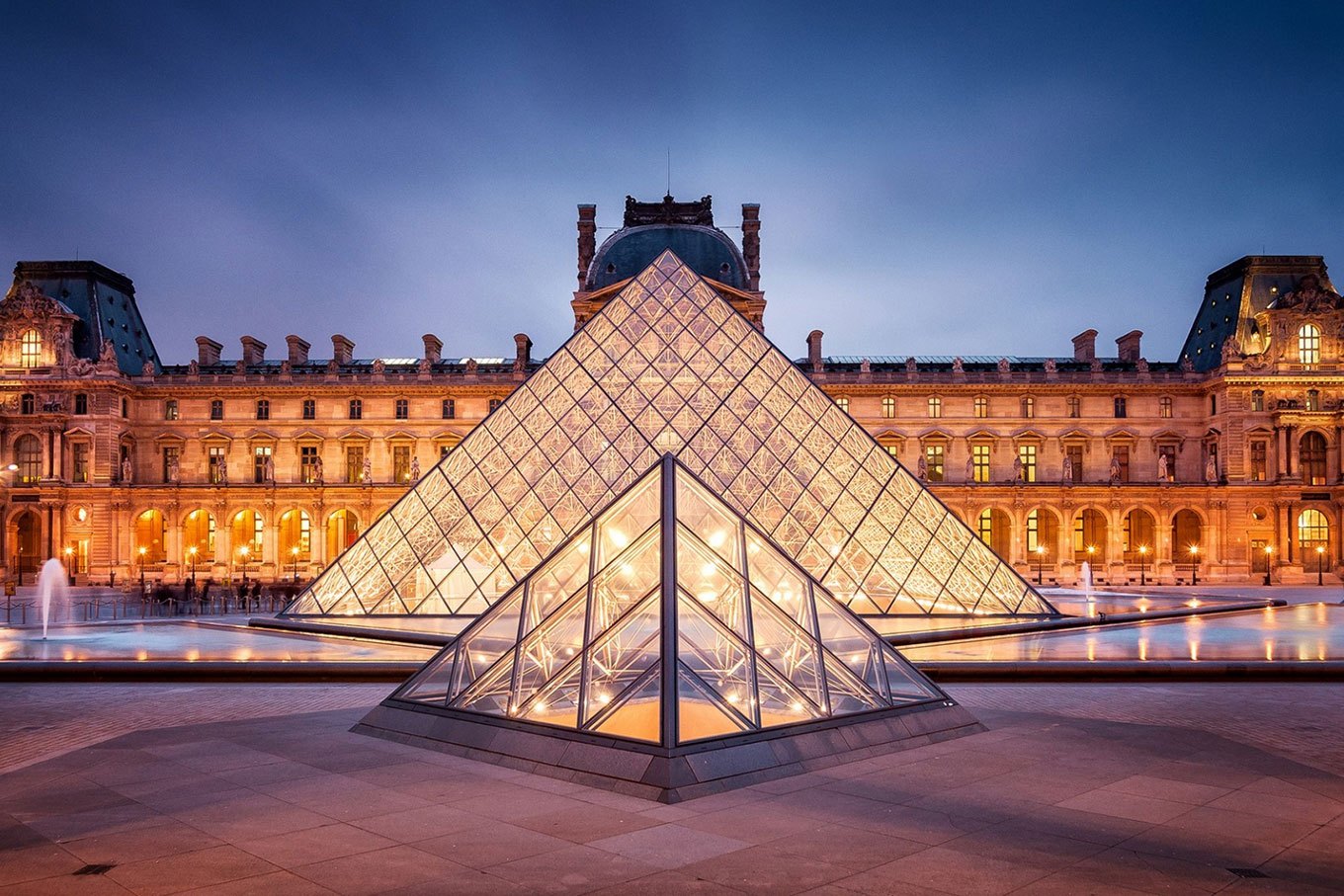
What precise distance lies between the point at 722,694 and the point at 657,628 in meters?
0.71

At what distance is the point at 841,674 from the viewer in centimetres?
867

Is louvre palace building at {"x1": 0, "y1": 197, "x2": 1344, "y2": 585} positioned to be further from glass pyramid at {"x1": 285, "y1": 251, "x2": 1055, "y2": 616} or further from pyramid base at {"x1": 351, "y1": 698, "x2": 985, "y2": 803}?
pyramid base at {"x1": 351, "y1": 698, "x2": 985, "y2": 803}

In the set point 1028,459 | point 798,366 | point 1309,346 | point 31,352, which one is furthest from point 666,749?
point 31,352

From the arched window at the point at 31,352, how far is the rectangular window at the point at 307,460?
10989 mm

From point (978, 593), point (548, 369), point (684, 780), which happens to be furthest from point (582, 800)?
point (548, 369)

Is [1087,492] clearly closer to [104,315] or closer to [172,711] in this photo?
[172,711]

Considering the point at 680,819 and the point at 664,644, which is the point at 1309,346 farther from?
the point at 680,819

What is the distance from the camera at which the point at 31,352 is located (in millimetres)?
42188

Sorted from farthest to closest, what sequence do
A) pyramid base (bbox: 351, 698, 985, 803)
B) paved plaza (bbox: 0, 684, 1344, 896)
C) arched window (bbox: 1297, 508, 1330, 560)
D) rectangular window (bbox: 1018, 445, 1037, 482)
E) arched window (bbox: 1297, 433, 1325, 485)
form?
rectangular window (bbox: 1018, 445, 1037, 482) → arched window (bbox: 1297, 433, 1325, 485) → arched window (bbox: 1297, 508, 1330, 560) → pyramid base (bbox: 351, 698, 985, 803) → paved plaza (bbox: 0, 684, 1344, 896)

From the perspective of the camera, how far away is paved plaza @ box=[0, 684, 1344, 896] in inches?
204

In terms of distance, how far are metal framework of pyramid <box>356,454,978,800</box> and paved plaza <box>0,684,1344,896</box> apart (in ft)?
1.05

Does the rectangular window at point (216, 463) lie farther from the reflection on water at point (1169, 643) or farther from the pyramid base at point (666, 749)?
the pyramid base at point (666, 749)

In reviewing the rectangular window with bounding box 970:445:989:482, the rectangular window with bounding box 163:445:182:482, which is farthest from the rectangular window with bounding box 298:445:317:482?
the rectangular window with bounding box 970:445:989:482

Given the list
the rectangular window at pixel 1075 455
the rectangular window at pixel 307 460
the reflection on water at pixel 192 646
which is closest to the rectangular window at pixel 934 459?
the rectangular window at pixel 1075 455
